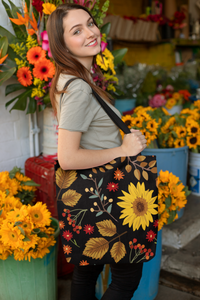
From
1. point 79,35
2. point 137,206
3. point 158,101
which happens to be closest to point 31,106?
point 79,35

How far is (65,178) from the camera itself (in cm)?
97

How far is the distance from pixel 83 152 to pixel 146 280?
0.94m

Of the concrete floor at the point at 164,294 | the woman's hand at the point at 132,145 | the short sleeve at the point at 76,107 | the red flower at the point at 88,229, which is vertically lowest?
the concrete floor at the point at 164,294

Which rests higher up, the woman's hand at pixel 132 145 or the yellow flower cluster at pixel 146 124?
the woman's hand at pixel 132 145

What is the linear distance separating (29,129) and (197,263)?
138cm

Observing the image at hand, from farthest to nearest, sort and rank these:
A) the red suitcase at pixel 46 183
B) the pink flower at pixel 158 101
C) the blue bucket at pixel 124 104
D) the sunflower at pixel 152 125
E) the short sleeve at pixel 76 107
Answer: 1. the pink flower at pixel 158 101
2. the blue bucket at pixel 124 104
3. the sunflower at pixel 152 125
4. the red suitcase at pixel 46 183
5. the short sleeve at pixel 76 107

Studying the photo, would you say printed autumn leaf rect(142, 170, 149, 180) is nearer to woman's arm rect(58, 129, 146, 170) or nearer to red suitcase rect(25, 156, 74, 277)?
woman's arm rect(58, 129, 146, 170)

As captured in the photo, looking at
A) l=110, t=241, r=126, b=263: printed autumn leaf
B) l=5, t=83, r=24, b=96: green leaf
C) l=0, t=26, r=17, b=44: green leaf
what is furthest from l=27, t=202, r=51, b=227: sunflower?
l=0, t=26, r=17, b=44: green leaf

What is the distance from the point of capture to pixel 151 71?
11.5 ft

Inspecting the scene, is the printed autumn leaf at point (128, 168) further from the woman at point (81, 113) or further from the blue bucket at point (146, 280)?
the blue bucket at point (146, 280)

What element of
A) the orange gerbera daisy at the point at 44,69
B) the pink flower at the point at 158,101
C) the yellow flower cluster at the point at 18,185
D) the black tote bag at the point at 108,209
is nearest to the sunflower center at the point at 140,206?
the black tote bag at the point at 108,209

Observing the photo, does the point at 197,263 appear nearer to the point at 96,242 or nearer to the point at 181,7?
the point at 96,242

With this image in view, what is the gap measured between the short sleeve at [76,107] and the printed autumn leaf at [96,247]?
38 centimetres

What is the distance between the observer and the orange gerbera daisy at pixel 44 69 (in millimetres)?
1544
